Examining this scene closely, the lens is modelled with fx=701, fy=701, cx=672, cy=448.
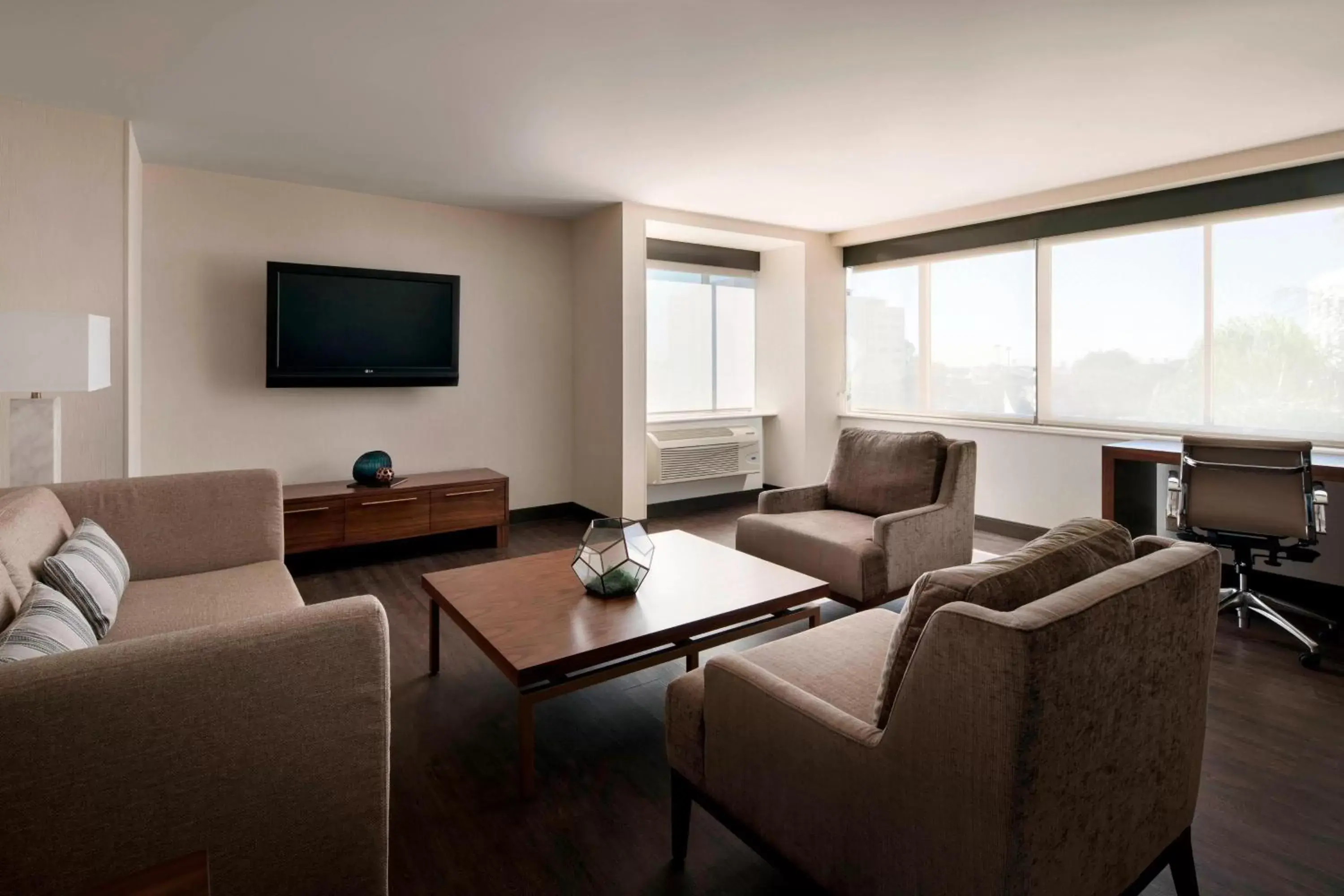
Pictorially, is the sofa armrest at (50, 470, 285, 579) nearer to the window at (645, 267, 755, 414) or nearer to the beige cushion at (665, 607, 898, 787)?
the beige cushion at (665, 607, 898, 787)

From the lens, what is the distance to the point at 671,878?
168cm

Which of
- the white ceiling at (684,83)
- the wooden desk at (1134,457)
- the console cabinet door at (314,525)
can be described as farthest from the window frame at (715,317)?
the wooden desk at (1134,457)

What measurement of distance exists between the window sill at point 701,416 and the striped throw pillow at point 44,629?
4.44 m

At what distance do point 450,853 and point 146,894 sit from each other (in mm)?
1017

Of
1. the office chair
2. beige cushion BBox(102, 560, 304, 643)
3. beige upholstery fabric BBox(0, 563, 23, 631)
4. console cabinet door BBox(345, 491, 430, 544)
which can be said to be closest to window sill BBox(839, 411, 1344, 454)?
the office chair

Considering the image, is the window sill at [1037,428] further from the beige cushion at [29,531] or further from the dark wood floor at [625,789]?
the beige cushion at [29,531]

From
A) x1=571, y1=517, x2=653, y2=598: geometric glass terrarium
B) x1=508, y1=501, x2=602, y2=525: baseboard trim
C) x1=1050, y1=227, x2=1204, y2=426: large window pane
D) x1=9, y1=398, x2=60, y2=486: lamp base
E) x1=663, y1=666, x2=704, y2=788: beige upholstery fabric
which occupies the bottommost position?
x1=663, y1=666, x2=704, y2=788: beige upholstery fabric

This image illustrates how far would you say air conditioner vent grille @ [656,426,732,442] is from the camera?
5.94 metres

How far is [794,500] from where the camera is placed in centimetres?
394

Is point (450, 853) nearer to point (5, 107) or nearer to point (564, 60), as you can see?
point (564, 60)

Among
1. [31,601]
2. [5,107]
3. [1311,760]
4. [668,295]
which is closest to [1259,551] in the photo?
[1311,760]

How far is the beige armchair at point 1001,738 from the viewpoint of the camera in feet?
3.60

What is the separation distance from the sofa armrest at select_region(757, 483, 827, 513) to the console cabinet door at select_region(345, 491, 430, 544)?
2.24 m

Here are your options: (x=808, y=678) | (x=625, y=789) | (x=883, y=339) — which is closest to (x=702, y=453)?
(x=883, y=339)
